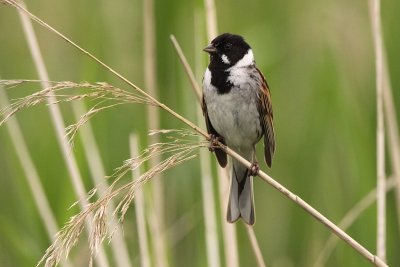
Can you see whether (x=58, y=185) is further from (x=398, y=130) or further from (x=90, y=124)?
(x=398, y=130)

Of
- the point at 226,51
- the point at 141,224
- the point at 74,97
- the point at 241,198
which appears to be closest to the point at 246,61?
the point at 226,51

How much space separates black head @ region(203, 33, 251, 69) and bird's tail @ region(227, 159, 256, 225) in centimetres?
48

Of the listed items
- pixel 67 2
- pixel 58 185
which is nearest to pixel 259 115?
pixel 58 185

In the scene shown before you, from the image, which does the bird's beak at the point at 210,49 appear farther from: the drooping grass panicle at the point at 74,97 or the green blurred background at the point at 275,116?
the drooping grass panicle at the point at 74,97

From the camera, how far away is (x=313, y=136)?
254cm

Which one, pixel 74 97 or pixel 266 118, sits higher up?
pixel 74 97

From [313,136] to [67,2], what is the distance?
1780 mm

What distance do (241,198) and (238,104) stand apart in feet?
1.35

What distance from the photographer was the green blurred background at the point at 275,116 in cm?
232

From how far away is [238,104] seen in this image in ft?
8.68

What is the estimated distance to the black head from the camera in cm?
265

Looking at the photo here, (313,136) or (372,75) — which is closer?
(313,136)

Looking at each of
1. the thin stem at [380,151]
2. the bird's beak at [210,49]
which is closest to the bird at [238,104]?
the bird's beak at [210,49]

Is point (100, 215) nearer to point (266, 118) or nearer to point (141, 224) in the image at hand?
point (141, 224)
